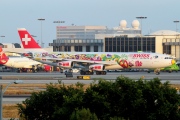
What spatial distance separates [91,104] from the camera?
41406mm

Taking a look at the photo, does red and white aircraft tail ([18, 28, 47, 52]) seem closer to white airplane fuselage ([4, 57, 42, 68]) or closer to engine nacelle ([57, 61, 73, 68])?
white airplane fuselage ([4, 57, 42, 68])

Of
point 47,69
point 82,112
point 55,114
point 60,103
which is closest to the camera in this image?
point 82,112

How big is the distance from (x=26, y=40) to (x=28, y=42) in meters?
1.40

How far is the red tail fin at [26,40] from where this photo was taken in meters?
150

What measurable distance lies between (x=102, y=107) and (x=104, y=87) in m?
1.76

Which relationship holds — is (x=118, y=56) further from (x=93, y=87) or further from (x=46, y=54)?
(x=93, y=87)

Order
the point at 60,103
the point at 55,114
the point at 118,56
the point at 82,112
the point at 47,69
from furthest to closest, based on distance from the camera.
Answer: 1. the point at 47,69
2. the point at 118,56
3. the point at 60,103
4. the point at 55,114
5. the point at 82,112

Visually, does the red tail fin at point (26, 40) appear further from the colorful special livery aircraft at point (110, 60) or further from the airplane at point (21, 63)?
the colorful special livery aircraft at point (110, 60)

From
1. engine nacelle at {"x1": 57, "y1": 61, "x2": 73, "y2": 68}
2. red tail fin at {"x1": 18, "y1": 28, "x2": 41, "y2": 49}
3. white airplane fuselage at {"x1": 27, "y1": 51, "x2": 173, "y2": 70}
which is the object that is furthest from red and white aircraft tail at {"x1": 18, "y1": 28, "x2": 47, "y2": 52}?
engine nacelle at {"x1": 57, "y1": 61, "x2": 73, "y2": 68}

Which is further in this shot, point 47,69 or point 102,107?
point 47,69

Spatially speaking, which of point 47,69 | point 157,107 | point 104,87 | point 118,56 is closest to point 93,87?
point 104,87

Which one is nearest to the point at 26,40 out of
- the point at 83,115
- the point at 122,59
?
the point at 122,59

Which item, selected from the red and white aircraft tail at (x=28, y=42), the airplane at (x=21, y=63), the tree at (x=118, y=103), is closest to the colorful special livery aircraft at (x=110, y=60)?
the red and white aircraft tail at (x=28, y=42)

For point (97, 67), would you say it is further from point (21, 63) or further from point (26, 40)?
point (21, 63)
